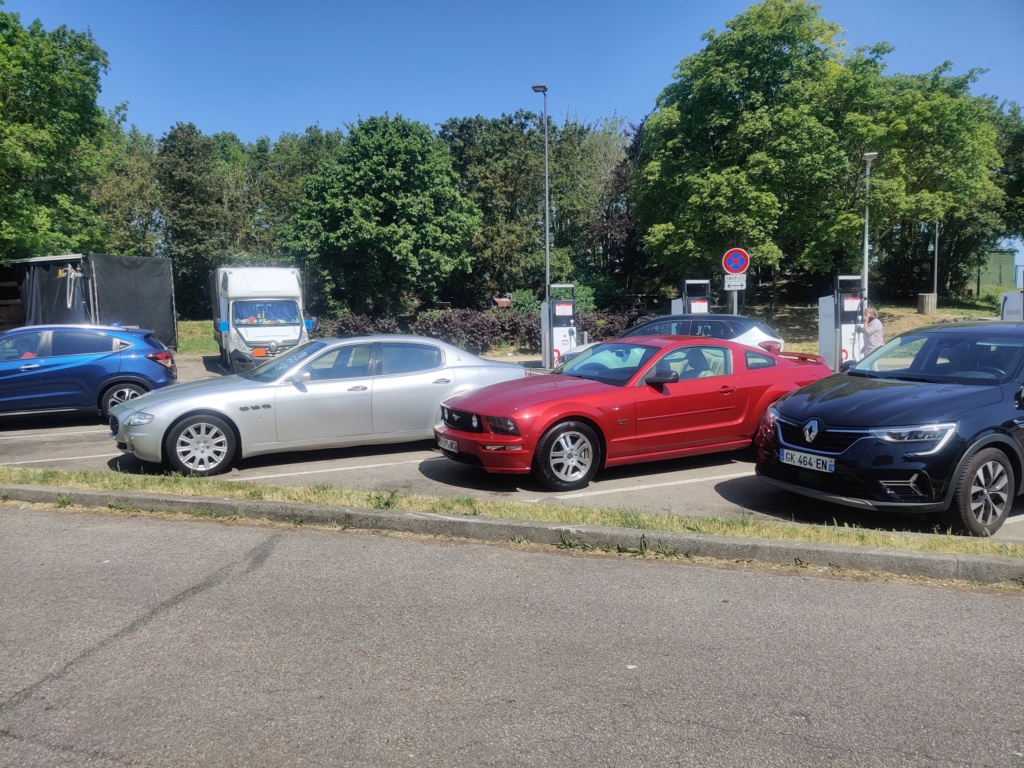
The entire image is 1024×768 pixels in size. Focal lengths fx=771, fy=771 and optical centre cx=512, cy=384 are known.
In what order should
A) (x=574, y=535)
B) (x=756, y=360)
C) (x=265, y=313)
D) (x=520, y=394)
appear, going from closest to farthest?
1. (x=574, y=535)
2. (x=520, y=394)
3. (x=756, y=360)
4. (x=265, y=313)

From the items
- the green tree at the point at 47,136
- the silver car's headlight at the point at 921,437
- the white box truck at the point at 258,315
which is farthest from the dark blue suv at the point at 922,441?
the green tree at the point at 47,136

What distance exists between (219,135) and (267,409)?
235ft

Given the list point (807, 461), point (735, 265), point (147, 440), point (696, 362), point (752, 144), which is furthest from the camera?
point (752, 144)

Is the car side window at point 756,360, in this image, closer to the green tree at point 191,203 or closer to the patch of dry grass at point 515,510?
the patch of dry grass at point 515,510

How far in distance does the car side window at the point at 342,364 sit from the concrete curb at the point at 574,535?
8.31 feet

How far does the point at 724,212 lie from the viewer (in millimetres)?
31609

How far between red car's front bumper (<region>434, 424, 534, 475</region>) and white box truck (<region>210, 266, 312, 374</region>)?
13927mm

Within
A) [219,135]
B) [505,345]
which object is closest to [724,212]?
[505,345]

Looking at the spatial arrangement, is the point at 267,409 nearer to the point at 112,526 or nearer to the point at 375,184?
the point at 112,526

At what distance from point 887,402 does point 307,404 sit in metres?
5.75

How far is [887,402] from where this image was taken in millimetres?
6078

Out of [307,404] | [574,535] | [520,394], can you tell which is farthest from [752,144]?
[574,535]

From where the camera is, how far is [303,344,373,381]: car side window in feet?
28.8

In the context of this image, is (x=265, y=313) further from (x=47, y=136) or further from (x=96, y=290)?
(x=47, y=136)
